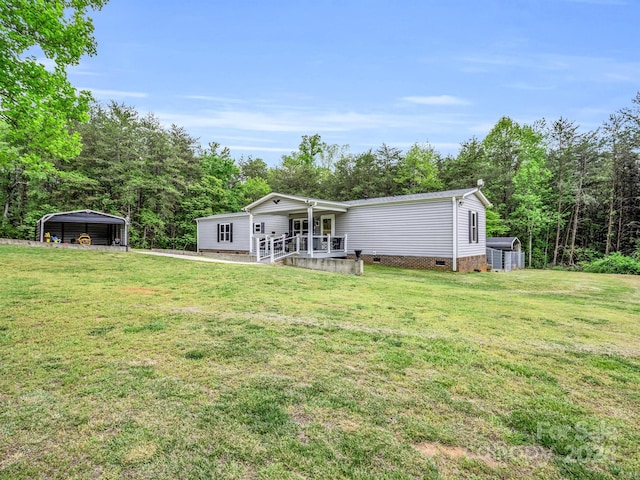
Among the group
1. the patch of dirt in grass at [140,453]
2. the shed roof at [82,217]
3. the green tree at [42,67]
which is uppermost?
the green tree at [42,67]

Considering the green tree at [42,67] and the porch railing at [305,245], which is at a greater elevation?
the green tree at [42,67]

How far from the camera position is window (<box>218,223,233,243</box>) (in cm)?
2118

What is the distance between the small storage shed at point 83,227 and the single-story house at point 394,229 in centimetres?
1008

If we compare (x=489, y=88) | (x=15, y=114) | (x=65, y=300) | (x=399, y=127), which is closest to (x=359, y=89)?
(x=489, y=88)

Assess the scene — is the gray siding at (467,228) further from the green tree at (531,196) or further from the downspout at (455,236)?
the green tree at (531,196)

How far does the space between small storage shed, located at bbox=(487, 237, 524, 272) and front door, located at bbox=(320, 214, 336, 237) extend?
339 inches

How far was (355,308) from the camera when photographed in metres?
5.72

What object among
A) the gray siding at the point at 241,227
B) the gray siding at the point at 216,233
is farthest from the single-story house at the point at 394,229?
the gray siding at the point at 216,233

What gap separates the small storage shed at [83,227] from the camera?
61.1 ft

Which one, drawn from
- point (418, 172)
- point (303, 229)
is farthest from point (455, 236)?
point (418, 172)

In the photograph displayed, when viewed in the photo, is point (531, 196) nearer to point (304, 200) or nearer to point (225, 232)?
point (304, 200)

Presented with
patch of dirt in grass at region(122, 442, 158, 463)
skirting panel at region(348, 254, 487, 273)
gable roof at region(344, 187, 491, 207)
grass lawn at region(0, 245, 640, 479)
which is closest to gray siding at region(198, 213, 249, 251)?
gable roof at region(344, 187, 491, 207)

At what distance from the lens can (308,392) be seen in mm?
2660

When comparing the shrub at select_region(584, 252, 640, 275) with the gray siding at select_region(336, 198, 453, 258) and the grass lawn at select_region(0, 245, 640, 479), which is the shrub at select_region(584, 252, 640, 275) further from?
the grass lawn at select_region(0, 245, 640, 479)
